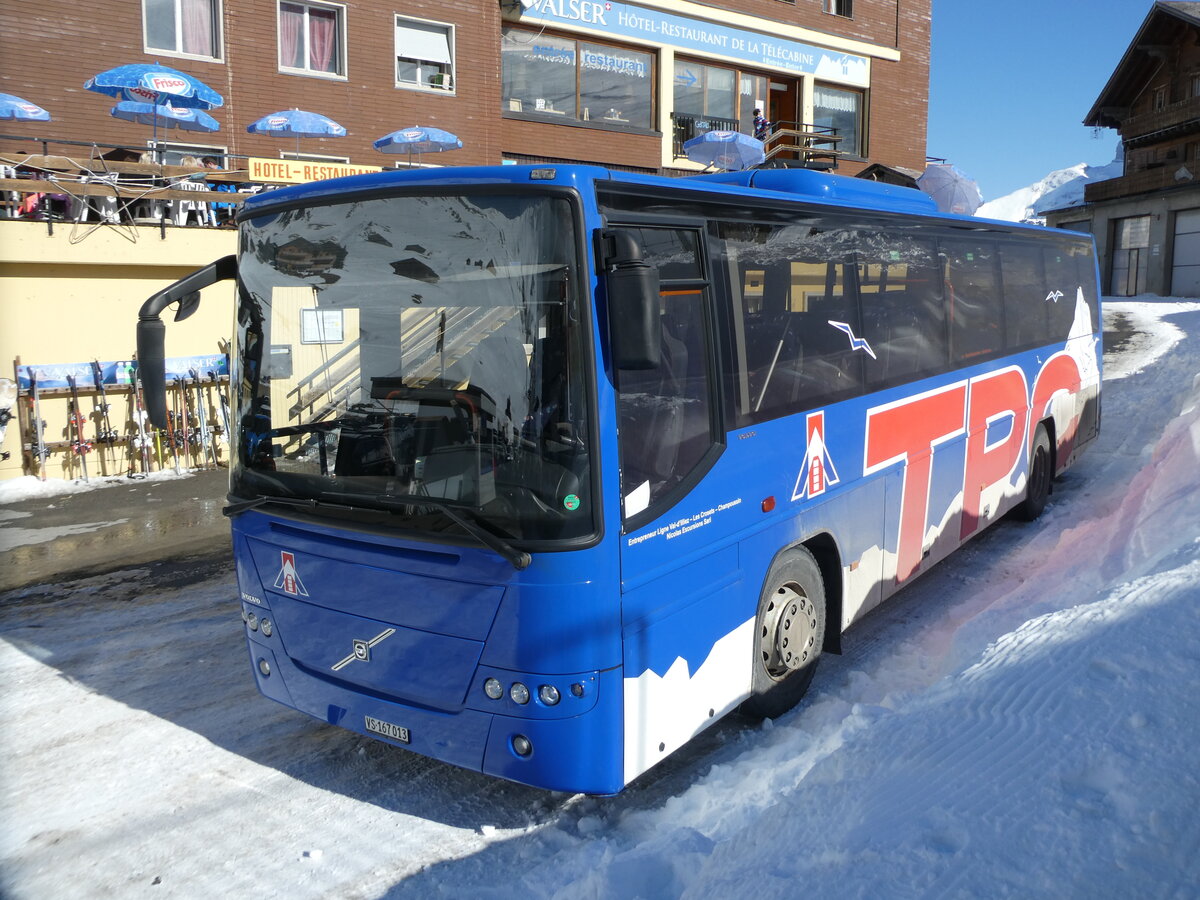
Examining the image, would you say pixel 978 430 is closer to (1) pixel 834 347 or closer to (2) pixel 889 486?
(2) pixel 889 486

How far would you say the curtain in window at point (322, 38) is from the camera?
1966 centimetres

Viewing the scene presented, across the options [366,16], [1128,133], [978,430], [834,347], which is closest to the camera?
[834,347]

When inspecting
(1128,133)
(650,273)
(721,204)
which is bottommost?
(650,273)

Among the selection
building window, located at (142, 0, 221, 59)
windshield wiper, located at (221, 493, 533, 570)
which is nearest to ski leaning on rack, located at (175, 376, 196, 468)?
building window, located at (142, 0, 221, 59)

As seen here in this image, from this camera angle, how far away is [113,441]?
42.1 ft

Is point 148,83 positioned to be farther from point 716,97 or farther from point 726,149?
point 716,97

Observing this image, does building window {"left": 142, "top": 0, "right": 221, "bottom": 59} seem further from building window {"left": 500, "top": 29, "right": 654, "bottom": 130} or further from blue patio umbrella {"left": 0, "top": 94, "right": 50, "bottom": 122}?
building window {"left": 500, "top": 29, "right": 654, "bottom": 130}

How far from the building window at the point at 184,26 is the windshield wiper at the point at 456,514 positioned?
17.2 meters

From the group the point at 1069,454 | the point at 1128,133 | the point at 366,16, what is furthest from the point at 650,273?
the point at 1128,133

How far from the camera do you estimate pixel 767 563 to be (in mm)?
5184

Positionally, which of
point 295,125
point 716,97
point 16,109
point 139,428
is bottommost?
point 139,428

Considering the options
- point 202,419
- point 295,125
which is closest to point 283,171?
point 295,125

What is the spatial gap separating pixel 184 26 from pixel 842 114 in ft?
61.8

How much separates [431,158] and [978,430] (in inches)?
641
